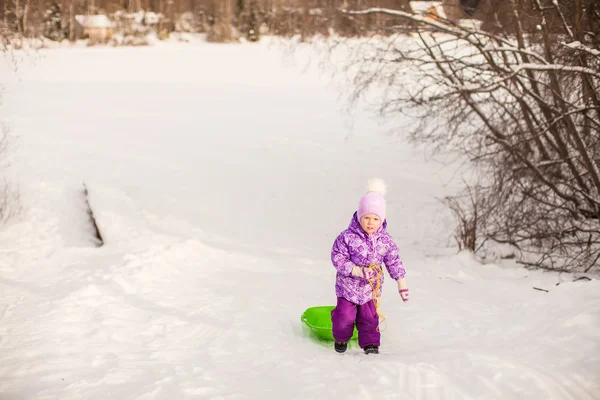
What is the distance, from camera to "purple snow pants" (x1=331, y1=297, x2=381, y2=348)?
442cm

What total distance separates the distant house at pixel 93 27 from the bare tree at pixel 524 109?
61.2ft

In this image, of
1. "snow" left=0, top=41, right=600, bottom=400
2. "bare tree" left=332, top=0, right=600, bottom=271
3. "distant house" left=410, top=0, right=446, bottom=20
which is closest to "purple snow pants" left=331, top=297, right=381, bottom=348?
"snow" left=0, top=41, right=600, bottom=400

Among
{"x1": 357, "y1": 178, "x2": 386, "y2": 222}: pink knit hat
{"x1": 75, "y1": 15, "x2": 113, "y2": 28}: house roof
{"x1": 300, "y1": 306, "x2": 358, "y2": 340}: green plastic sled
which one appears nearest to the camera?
{"x1": 357, "y1": 178, "x2": 386, "y2": 222}: pink knit hat

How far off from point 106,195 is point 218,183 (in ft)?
10.6

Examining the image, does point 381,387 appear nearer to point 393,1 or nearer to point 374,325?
point 374,325

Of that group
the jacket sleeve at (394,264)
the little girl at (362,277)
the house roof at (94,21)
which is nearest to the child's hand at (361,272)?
the little girl at (362,277)

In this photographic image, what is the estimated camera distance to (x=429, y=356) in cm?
399

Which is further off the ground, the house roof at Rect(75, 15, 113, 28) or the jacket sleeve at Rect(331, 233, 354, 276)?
the house roof at Rect(75, 15, 113, 28)

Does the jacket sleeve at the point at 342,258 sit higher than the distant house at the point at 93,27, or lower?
lower

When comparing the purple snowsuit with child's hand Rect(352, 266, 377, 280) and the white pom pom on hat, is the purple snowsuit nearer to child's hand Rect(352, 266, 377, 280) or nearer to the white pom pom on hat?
child's hand Rect(352, 266, 377, 280)

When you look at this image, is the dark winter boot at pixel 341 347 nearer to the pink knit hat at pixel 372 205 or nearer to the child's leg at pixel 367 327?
the child's leg at pixel 367 327

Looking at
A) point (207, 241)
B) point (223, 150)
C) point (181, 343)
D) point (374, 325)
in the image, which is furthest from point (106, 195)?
point (374, 325)

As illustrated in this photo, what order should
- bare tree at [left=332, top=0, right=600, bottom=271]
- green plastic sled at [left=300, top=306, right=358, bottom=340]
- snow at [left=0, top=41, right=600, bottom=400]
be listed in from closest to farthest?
snow at [left=0, top=41, right=600, bottom=400]
green plastic sled at [left=300, top=306, right=358, bottom=340]
bare tree at [left=332, top=0, right=600, bottom=271]

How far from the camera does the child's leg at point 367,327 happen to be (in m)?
4.42
